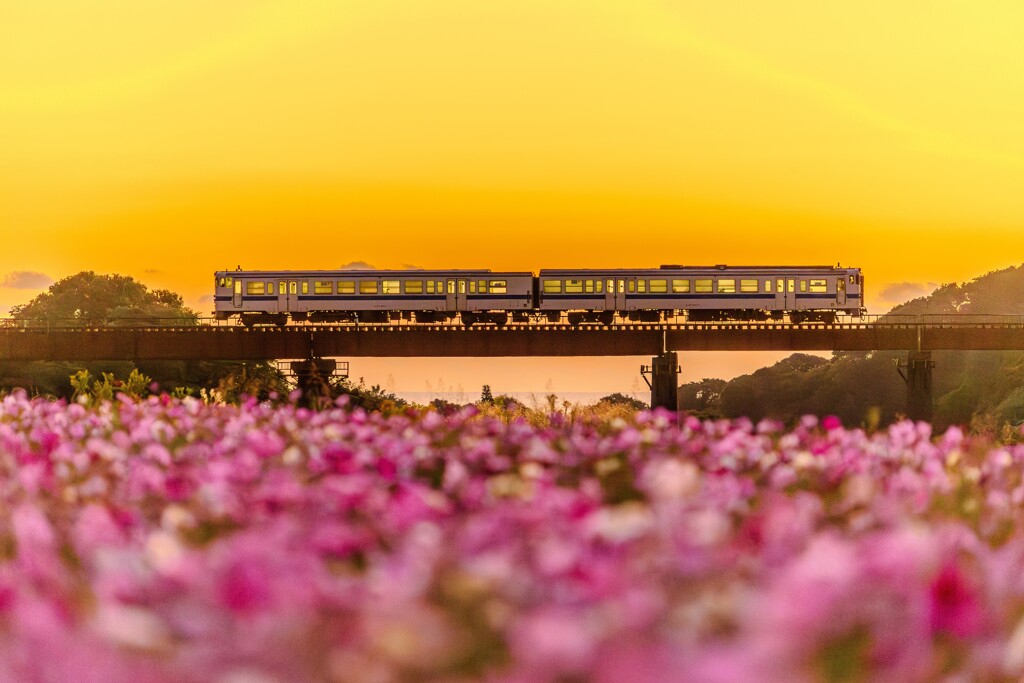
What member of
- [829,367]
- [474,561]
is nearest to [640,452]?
[474,561]

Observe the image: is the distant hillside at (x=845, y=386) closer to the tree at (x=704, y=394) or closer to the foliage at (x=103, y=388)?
the tree at (x=704, y=394)

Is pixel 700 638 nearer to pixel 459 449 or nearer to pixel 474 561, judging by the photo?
pixel 474 561

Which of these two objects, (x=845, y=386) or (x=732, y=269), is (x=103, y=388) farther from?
(x=845, y=386)

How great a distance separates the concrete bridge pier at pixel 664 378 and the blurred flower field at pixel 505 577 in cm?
4044

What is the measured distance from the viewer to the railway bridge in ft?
154

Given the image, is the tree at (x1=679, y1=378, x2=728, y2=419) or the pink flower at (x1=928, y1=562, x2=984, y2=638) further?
the tree at (x1=679, y1=378, x2=728, y2=419)

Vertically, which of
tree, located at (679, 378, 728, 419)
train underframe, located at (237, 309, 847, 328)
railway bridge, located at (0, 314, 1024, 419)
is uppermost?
train underframe, located at (237, 309, 847, 328)

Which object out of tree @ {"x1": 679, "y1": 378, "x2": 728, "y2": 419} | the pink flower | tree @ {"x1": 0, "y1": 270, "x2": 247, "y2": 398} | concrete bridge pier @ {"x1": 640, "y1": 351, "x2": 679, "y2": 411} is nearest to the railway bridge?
concrete bridge pier @ {"x1": 640, "y1": 351, "x2": 679, "y2": 411}

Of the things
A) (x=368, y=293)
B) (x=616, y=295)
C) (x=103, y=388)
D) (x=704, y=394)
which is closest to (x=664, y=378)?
(x=616, y=295)

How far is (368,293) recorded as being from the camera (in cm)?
5338

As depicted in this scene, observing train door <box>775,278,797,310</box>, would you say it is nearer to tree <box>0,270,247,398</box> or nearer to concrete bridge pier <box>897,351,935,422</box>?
concrete bridge pier <box>897,351,935,422</box>

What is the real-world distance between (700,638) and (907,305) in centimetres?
10060

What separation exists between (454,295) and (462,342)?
569cm

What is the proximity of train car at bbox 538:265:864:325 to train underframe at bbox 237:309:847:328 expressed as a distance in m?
0.21
